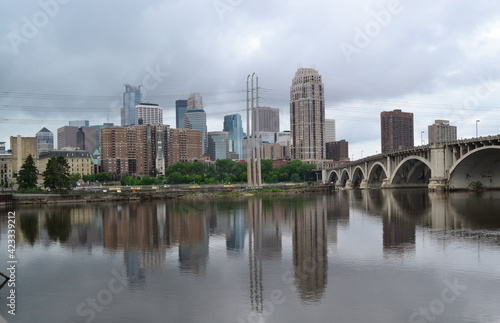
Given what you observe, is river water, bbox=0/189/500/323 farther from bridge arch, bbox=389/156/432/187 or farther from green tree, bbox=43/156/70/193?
bridge arch, bbox=389/156/432/187

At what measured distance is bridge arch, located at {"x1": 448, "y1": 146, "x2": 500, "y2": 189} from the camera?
77.5m

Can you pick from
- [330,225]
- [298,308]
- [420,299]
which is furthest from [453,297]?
[330,225]

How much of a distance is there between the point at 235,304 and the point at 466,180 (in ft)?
255

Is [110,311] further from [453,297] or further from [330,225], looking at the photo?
[330,225]

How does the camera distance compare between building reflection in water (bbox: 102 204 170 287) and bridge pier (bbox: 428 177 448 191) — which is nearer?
building reflection in water (bbox: 102 204 170 287)

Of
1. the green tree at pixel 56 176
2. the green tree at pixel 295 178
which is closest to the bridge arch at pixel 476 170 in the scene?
the green tree at pixel 56 176

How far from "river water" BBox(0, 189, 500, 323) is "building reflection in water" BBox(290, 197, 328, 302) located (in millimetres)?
62

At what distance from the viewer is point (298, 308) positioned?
15984 millimetres

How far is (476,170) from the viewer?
270 ft

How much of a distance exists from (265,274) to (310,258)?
13.4ft

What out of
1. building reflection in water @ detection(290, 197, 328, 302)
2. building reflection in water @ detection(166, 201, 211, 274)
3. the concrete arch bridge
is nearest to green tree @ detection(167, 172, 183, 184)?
the concrete arch bridge

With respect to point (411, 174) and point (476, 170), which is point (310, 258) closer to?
point (476, 170)

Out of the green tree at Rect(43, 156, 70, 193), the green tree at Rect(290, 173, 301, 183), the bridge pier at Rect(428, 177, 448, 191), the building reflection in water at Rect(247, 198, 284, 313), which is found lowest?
the green tree at Rect(290, 173, 301, 183)

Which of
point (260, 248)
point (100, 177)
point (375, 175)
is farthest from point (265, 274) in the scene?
point (100, 177)
